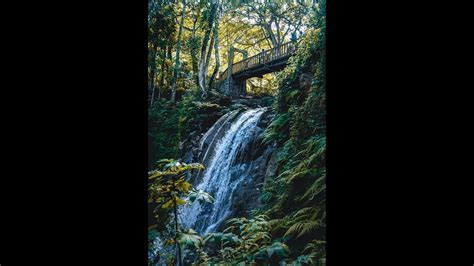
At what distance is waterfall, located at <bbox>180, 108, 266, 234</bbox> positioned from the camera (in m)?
2.00

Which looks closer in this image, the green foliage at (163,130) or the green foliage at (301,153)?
the green foliage at (301,153)

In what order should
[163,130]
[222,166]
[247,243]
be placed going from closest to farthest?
[247,243], [163,130], [222,166]

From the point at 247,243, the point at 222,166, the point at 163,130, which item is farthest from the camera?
the point at 222,166

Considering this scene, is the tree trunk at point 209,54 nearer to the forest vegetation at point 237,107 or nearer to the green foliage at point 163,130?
the forest vegetation at point 237,107

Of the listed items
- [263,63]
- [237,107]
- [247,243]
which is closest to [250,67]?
[263,63]

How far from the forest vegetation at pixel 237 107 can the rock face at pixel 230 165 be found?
1.7 inches

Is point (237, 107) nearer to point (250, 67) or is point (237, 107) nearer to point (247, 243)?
point (250, 67)

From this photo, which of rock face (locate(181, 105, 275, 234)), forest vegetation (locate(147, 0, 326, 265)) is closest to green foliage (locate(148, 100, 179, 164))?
forest vegetation (locate(147, 0, 326, 265))

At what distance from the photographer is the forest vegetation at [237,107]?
1961 millimetres

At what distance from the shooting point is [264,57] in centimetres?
220

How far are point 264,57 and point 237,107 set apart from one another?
0.38m

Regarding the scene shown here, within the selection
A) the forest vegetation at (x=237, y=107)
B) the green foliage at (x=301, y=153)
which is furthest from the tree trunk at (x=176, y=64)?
the green foliage at (x=301, y=153)
